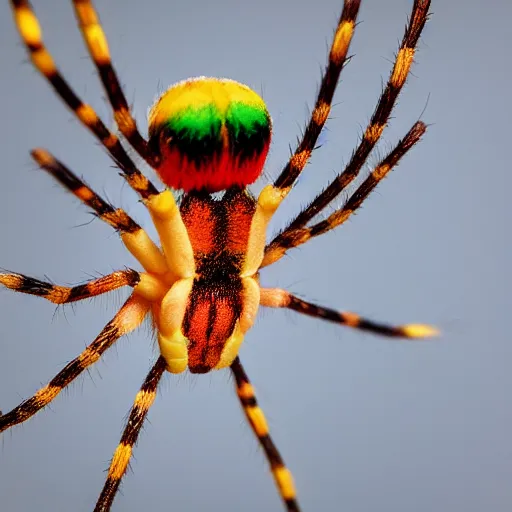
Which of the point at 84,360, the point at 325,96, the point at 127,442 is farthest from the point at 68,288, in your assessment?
the point at 325,96

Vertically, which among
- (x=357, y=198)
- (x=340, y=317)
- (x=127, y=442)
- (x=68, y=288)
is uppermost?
(x=357, y=198)

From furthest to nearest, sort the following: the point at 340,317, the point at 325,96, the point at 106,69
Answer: the point at 340,317 < the point at 325,96 < the point at 106,69

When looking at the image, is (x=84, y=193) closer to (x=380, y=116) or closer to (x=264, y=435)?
(x=380, y=116)

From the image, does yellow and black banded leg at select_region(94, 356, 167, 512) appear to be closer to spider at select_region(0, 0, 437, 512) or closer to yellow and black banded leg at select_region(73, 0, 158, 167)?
spider at select_region(0, 0, 437, 512)

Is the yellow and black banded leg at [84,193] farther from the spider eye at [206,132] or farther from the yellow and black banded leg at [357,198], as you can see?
the yellow and black banded leg at [357,198]

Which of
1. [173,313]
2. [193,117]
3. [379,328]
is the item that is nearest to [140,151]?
[193,117]
